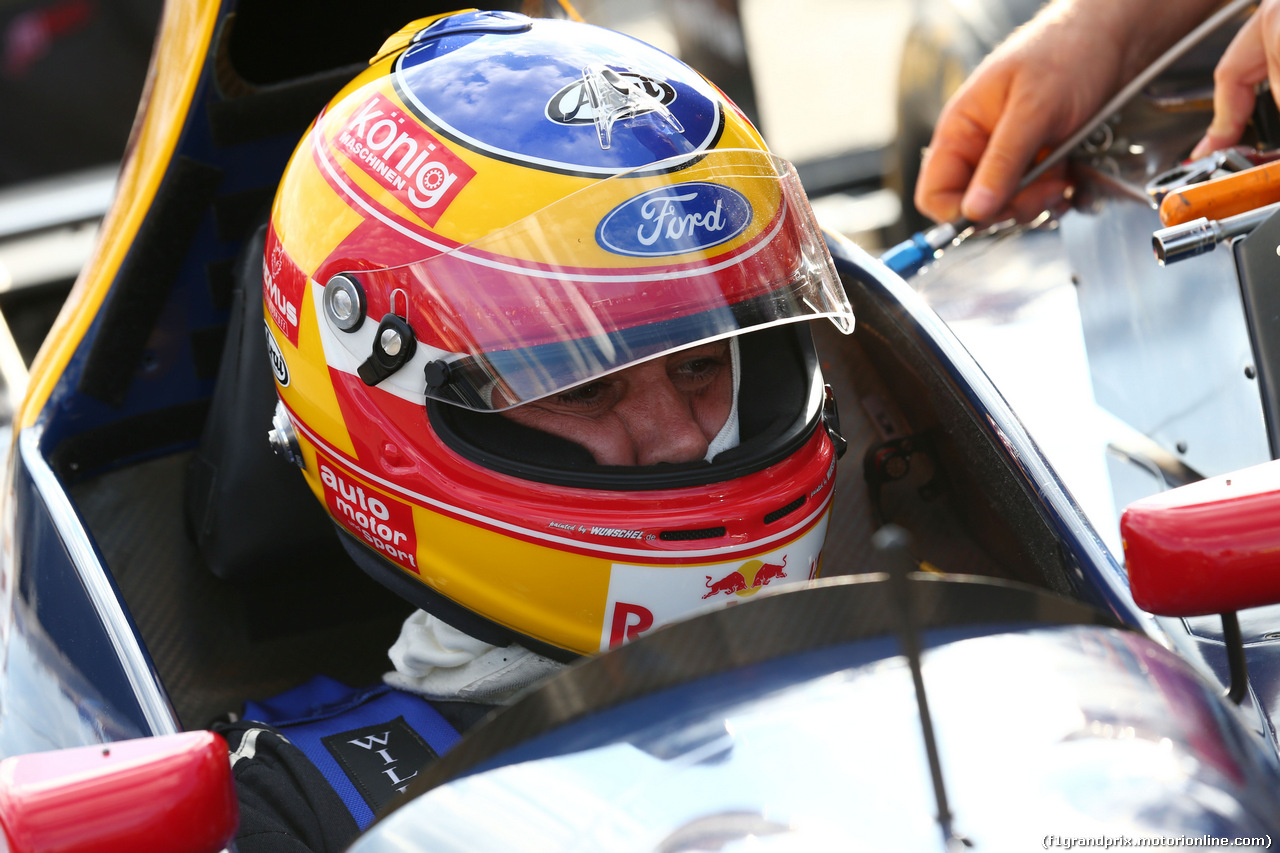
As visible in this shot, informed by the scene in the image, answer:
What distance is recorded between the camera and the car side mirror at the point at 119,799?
63 cm

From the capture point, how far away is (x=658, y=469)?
105 centimetres

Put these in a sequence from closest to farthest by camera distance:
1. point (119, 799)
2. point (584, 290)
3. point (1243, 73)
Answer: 1. point (119, 799)
2. point (584, 290)
3. point (1243, 73)

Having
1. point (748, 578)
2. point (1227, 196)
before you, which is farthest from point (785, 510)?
point (1227, 196)

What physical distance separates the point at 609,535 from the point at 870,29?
21.1ft

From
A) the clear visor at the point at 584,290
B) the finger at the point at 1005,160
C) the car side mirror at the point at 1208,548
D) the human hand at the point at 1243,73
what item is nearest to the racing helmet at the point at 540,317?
the clear visor at the point at 584,290

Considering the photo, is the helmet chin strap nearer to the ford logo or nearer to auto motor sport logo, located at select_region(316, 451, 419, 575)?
the ford logo

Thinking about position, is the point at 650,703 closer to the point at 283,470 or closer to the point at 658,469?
the point at 658,469

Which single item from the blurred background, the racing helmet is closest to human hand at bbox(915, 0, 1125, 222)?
the blurred background

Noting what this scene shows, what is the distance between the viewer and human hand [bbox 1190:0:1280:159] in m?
1.49

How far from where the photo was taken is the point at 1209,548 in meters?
0.74

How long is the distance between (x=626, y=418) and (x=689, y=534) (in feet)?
0.49

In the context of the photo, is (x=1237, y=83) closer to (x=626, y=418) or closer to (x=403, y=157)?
(x=626, y=418)

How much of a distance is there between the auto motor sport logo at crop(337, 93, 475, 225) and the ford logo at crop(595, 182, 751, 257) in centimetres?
15

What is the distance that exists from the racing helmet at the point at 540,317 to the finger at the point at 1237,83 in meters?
0.80
